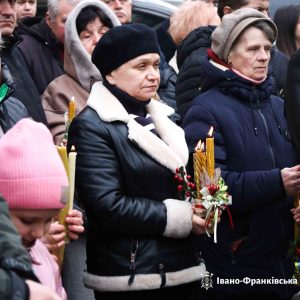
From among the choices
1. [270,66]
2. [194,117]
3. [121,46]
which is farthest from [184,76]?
[121,46]

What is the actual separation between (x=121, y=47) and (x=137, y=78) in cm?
18

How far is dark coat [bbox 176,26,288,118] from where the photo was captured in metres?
6.84

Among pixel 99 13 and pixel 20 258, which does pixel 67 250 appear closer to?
pixel 99 13

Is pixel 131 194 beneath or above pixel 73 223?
beneath

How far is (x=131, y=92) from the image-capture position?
525 cm

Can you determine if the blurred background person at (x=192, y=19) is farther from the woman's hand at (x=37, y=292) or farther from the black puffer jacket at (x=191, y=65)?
the woman's hand at (x=37, y=292)

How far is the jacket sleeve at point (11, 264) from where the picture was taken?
8.75 feet

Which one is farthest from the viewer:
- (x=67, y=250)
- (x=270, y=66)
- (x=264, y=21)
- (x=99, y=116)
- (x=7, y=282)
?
(x=270, y=66)

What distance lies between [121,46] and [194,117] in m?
0.75

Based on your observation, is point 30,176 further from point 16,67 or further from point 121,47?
point 16,67

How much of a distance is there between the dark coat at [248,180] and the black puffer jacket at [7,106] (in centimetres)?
107

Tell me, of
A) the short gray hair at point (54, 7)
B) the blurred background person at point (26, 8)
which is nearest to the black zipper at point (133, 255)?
the short gray hair at point (54, 7)

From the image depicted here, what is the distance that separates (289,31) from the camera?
24.6ft

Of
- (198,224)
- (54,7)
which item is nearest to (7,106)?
(198,224)
